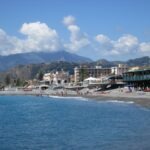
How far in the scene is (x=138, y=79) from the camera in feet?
377

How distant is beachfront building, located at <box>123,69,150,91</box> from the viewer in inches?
4344

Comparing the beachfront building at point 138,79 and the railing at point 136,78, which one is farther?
the beachfront building at point 138,79

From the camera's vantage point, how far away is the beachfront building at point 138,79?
110 m

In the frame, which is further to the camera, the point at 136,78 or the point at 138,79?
the point at 136,78

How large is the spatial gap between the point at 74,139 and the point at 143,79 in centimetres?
8058

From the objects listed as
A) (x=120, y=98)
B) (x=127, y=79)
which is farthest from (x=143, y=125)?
(x=127, y=79)

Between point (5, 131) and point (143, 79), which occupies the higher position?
point (143, 79)

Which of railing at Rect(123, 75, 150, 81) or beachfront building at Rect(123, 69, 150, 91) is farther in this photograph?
beachfront building at Rect(123, 69, 150, 91)

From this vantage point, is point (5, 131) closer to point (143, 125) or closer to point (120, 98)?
point (143, 125)

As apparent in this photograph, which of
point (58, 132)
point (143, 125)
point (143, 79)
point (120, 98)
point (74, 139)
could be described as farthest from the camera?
point (143, 79)

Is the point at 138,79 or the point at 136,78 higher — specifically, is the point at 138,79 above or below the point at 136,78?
below

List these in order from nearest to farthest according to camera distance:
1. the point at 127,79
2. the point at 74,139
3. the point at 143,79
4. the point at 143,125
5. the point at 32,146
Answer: the point at 32,146, the point at 74,139, the point at 143,125, the point at 143,79, the point at 127,79

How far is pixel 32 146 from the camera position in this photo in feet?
96.9

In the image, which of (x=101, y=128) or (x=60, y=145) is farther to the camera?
(x=101, y=128)
